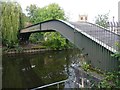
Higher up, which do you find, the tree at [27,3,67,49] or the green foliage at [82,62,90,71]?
the tree at [27,3,67,49]

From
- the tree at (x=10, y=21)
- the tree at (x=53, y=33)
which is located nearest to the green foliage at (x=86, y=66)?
the tree at (x=10, y=21)

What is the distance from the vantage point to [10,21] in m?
24.1

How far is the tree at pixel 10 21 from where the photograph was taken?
2380 cm

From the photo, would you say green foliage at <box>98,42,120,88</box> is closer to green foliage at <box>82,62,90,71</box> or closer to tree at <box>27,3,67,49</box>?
green foliage at <box>82,62,90,71</box>

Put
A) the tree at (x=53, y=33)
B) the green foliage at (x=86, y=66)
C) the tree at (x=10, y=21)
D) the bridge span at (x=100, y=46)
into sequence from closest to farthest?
the bridge span at (x=100, y=46), the green foliage at (x=86, y=66), the tree at (x=10, y=21), the tree at (x=53, y=33)

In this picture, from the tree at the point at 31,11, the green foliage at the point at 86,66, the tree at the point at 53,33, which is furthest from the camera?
the tree at the point at 31,11

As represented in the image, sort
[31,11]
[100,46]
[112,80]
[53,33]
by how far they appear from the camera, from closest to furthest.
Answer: [112,80] < [100,46] < [53,33] < [31,11]

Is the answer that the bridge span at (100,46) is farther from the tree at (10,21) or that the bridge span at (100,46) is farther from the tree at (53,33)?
the tree at (53,33)

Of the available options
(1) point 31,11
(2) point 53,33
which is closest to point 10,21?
(2) point 53,33

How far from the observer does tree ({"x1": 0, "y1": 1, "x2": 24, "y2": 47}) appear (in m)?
23.8

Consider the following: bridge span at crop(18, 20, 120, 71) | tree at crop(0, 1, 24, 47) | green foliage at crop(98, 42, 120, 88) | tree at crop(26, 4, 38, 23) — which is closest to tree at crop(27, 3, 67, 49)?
tree at crop(0, 1, 24, 47)

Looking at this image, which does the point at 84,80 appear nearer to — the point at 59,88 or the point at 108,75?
the point at 108,75

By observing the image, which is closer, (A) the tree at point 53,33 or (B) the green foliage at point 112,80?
(B) the green foliage at point 112,80

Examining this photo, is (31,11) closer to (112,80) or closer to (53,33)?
(53,33)
